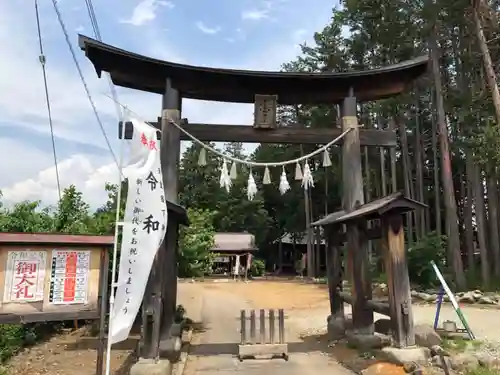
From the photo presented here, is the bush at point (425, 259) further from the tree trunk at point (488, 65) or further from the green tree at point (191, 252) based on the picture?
the green tree at point (191, 252)

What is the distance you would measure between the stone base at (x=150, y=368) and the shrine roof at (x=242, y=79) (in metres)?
5.04

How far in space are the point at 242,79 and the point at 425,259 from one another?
14093 millimetres

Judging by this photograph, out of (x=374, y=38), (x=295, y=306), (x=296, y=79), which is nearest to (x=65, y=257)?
(x=296, y=79)

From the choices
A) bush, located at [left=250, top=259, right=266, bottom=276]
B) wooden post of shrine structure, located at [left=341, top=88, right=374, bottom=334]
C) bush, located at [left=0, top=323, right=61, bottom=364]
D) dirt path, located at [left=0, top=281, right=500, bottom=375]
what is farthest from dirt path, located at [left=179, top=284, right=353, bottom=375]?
bush, located at [left=250, top=259, right=266, bottom=276]

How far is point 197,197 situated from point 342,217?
29.0 meters

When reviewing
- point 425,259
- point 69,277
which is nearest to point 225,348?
point 69,277

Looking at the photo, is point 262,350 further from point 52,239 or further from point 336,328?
point 52,239

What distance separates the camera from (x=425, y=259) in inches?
749

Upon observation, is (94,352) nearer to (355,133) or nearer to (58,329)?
(58,329)

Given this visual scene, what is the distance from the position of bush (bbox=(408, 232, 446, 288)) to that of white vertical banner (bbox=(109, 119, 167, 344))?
1604cm

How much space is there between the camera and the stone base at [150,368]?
20.9 feet

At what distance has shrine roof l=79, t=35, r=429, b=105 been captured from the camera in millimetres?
8141

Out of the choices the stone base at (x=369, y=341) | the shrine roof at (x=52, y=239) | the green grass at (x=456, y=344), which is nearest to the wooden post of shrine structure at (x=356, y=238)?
the stone base at (x=369, y=341)

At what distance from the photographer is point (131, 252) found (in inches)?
211
